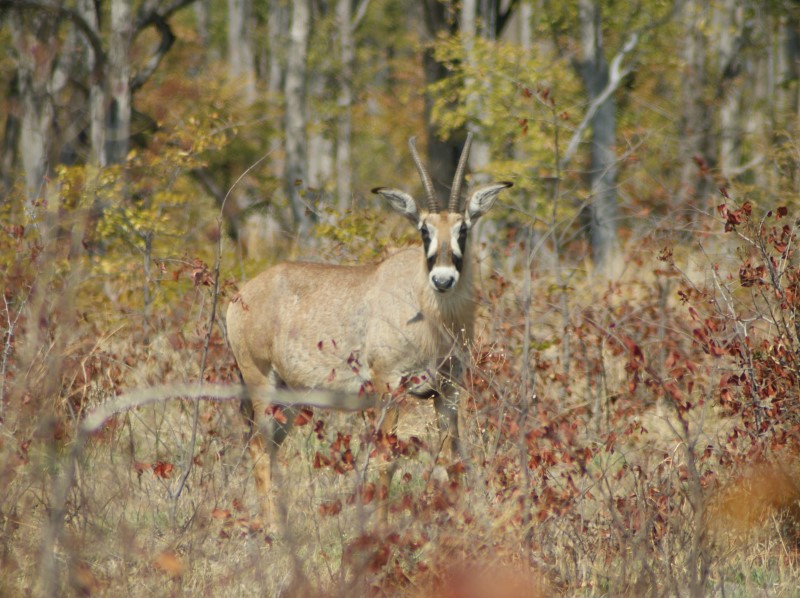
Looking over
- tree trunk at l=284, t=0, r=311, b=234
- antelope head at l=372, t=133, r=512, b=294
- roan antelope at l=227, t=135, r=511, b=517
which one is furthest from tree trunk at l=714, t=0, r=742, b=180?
roan antelope at l=227, t=135, r=511, b=517

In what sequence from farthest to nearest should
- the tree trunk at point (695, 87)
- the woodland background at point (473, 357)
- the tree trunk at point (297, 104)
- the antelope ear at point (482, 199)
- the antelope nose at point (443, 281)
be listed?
the tree trunk at point (695, 87), the tree trunk at point (297, 104), the antelope ear at point (482, 199), the antelope nose at point (443, 281), the woodland background at point (473, 357)

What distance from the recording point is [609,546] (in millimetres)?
6020

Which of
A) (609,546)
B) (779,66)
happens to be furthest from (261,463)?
(779,66)

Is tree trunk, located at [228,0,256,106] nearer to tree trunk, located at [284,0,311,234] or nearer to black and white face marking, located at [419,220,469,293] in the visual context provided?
tree trunk, located at [284,0,311,234]

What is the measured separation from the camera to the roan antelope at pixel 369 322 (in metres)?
8.36

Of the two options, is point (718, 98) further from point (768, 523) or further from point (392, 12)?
point (392, 12)

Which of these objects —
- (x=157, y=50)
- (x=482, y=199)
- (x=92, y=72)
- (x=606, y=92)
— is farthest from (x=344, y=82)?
(x=482, y=199)

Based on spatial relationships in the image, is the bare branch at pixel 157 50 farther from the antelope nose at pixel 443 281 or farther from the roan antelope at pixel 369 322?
the antelope nose at pixel 443 281

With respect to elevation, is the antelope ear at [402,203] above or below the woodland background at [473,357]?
above

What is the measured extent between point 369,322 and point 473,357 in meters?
1.75

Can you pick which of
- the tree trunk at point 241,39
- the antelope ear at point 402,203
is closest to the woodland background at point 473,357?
the antelope ear at point 402,203

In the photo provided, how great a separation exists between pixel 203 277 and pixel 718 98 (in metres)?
17.0

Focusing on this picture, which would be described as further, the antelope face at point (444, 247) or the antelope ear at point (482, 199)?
the antelope ear at point (482, 199)

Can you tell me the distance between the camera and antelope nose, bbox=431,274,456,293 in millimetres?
8070
